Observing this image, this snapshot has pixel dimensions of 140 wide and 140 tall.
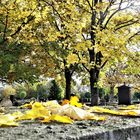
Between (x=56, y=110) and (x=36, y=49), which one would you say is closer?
(x=56, y=110)

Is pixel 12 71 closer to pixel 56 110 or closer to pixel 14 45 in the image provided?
pixel 14 45

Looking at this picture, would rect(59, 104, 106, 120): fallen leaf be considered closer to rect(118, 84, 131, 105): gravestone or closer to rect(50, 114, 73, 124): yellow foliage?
rect(50, 114, 73, 124): yellow foliage

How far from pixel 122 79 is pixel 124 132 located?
39882 mm

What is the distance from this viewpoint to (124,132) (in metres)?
2.61

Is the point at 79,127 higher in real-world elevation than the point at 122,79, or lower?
lower

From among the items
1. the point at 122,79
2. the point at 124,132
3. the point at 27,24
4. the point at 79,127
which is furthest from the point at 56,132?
the point at 122,79

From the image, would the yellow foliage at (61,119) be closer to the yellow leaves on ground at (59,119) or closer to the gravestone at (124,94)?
the yellow leaves on ground at (59,119)

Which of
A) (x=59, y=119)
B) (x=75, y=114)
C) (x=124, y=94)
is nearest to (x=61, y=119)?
(x=59, y=119)

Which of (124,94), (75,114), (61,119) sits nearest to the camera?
(61,119)

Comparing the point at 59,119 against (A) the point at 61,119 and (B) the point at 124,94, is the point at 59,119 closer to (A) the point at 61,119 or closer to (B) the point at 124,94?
(A) the point at 61,119

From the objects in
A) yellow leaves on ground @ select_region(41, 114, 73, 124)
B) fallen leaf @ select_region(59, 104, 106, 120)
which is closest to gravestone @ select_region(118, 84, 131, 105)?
fallen leaf @ select_region(59, 104, 106, 120)

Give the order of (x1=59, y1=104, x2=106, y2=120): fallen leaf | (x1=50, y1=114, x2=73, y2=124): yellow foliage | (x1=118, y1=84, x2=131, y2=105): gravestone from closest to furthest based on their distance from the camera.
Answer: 1. (x1=50, y1=114, x2=73, y2=124): yellow foliage
2. (x1=59, y1=104, x2=106, y2=120): fallen leaf
3. (x1=118, y1=84, x2=131, y2=105): gravestone

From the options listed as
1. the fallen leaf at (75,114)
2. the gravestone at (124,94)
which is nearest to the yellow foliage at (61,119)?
the fallen leaf at (75,114)

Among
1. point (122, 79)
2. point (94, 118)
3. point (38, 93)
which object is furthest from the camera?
point (38, 93)
